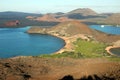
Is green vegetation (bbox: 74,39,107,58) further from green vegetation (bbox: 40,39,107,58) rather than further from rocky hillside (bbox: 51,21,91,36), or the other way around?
rocky hillside (bbox: 51,21,91,36)

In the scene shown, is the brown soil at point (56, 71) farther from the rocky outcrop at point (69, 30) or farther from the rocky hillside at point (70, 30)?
the rocky hillside at point (70, 30)

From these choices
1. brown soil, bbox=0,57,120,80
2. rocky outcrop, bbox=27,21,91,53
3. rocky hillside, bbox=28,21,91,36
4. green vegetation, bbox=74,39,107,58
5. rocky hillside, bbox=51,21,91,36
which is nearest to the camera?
brown soil, bbox=0,57,120,80

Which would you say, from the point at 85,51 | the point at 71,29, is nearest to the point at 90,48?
the point at 85,51

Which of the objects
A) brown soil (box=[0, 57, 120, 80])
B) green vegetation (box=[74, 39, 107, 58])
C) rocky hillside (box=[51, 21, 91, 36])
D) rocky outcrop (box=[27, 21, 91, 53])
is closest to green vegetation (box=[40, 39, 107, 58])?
green vegetation (box=[74, 39, 107, 58])

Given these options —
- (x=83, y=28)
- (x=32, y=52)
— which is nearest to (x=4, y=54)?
(x=32, y=52)

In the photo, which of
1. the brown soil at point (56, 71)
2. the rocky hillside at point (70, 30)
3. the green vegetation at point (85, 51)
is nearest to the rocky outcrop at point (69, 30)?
the rocky hillside at point (70, 30)

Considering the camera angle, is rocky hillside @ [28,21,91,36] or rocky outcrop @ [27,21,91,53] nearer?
rocky outcrop @ [27,21,91,53]

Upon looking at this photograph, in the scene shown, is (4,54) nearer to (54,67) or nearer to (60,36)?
(54,67)

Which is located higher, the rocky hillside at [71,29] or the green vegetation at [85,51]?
the rocky hillside at [71,29]
